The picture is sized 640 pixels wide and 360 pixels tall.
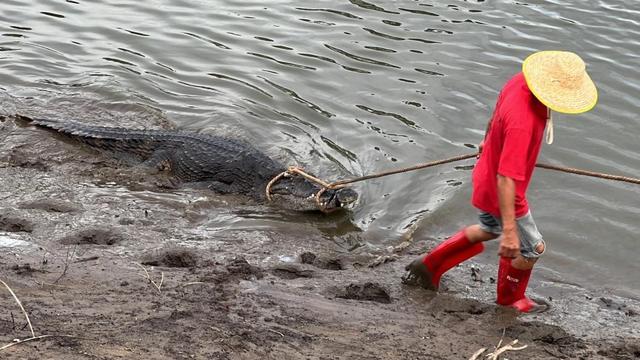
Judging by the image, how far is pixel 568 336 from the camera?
185 inches

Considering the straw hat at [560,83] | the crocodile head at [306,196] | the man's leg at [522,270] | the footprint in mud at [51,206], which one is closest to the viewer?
the straw hat at [560,83]

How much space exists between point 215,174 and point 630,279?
12.8 feet

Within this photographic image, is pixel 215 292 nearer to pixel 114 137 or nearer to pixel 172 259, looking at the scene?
pixel 172 259

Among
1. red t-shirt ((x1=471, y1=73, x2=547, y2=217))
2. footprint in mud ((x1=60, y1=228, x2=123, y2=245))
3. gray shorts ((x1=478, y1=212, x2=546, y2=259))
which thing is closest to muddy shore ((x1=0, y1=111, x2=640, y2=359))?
footprint in mud ((x1=60, y1=228, x2=123, y2=245))

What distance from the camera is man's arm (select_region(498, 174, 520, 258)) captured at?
167 inches

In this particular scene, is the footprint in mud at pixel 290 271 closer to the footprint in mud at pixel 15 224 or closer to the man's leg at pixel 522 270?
the man's leg at pixel 522 270

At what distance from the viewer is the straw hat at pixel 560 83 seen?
4.11m

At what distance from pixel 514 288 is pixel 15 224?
3.67m

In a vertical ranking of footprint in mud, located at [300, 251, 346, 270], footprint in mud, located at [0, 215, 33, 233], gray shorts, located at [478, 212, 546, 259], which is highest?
gray shorts, located at [478, 212, 546, 259]

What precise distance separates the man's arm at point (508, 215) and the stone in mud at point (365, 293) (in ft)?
3.28

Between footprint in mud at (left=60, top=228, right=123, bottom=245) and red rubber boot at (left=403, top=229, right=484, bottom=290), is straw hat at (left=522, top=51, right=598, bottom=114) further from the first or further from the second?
footprint in mud at (left=60, top=228, right=123, bottom=245)

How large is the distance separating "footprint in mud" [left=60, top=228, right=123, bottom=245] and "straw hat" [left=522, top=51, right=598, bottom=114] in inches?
127

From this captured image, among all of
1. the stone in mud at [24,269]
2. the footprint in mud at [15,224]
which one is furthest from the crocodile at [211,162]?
the stone in mud at [24,269]

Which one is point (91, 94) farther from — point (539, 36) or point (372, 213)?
point (539, 36)
